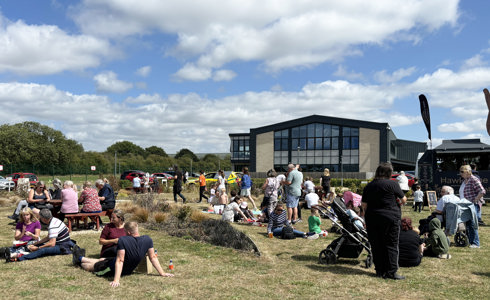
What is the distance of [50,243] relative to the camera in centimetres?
739

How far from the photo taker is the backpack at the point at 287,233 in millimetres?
9367

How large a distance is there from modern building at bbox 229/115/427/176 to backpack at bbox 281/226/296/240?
3616 cm

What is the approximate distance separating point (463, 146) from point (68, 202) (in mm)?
15907

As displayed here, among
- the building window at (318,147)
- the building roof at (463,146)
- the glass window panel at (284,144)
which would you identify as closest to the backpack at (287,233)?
the building roof at (463,146)

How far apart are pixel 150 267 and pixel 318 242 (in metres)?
4.02

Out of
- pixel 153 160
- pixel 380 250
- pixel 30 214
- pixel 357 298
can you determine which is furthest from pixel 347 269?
pixel 153 160

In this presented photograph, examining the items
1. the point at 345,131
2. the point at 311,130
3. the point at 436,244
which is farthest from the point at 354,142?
the point at 436,244

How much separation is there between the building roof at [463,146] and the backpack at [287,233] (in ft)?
37.1

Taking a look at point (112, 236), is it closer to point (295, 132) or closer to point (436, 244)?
point (436, 244)

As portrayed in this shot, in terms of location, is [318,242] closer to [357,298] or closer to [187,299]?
[357,298]

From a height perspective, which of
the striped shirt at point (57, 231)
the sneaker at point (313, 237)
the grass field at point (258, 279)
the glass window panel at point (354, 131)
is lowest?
the grass field at point (258, 279)

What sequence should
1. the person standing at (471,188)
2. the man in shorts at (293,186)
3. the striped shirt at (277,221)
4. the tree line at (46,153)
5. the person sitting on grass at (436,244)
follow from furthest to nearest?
the tree line at (46,153)
the man in shorts at (293,186)
the striped shirt at (277,221)
the person standing at (471,188)
the person sitting on grass at (436,244)

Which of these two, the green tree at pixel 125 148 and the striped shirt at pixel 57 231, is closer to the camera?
the striped shirt at pixel 57 231

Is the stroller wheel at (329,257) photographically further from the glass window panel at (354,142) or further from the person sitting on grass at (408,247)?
the glass window panel at (354,142)
